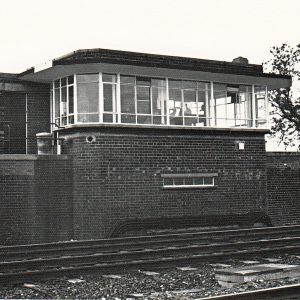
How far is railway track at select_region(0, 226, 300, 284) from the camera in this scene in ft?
37.7

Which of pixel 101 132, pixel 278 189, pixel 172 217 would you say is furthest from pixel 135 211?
pixel 278 189

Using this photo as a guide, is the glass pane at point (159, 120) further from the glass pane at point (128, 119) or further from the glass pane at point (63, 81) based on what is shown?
the glass pane at point (63, 81)

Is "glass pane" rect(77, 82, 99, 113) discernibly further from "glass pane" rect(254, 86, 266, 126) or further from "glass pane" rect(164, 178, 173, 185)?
"glass pane" rect(254, 86, 266, 126)

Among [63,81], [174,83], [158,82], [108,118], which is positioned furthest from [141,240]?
[63,81]

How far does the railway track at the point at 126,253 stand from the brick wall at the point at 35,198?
4.10 m

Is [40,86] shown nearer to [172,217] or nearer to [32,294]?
[172,217]

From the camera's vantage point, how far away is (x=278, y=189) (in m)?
25.2

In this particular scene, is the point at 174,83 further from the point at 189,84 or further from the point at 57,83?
the point at 57,83

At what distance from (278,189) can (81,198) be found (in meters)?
8.75

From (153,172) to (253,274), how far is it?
11398 mm

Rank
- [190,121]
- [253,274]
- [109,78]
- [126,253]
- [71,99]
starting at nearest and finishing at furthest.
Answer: [253,274], [126,253], [109,78], [71,99], [190,121]

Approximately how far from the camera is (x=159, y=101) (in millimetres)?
22062

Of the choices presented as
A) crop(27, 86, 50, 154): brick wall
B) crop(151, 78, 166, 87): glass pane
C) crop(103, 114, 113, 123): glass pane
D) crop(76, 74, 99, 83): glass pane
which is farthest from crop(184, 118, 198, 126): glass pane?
crop(27, 86, 50, 154): brick wall

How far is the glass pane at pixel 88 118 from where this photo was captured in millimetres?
20828
